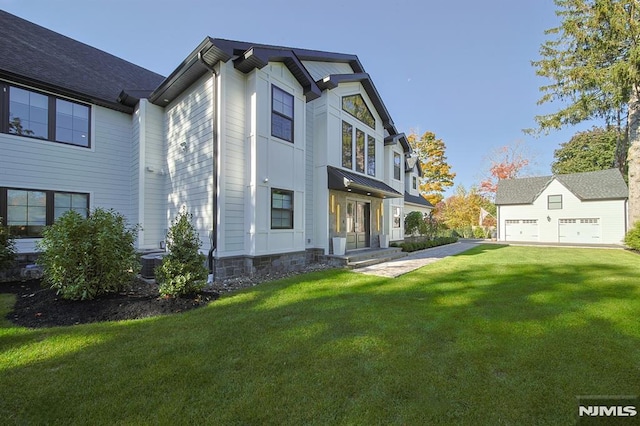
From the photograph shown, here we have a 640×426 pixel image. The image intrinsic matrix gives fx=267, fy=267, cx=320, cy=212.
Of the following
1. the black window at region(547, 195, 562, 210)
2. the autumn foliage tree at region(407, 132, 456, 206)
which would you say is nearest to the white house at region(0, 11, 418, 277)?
the black window at region(547, 195, 562, 210)

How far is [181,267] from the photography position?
17.1ft

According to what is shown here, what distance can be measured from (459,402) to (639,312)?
15.0 feet

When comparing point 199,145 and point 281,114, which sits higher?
point 281,114

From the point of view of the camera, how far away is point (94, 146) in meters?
9.41

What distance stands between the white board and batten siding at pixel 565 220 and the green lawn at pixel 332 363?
21.5 m

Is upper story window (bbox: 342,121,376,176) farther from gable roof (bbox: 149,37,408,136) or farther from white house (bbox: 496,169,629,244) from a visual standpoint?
white house (bbox: 496,169,629,244)

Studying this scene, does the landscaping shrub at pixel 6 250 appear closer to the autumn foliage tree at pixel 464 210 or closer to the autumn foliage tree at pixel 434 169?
the autumn foliage tree at pixel 434 169

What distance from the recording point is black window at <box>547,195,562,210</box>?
71.5ft

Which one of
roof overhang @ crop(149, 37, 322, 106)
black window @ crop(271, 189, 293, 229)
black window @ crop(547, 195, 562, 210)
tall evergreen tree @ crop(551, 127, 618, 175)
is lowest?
black window @ crop(271, 189, 293, 229)

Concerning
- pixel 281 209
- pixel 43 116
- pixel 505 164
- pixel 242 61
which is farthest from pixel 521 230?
pixel 43 116

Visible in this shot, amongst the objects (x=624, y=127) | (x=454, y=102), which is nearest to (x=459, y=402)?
(x=624, y=127)

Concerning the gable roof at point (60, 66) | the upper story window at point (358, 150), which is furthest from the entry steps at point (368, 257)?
the gable roof at point (60, 66)

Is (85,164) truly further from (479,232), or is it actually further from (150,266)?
(479,232)

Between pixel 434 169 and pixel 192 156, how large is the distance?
26.4m
